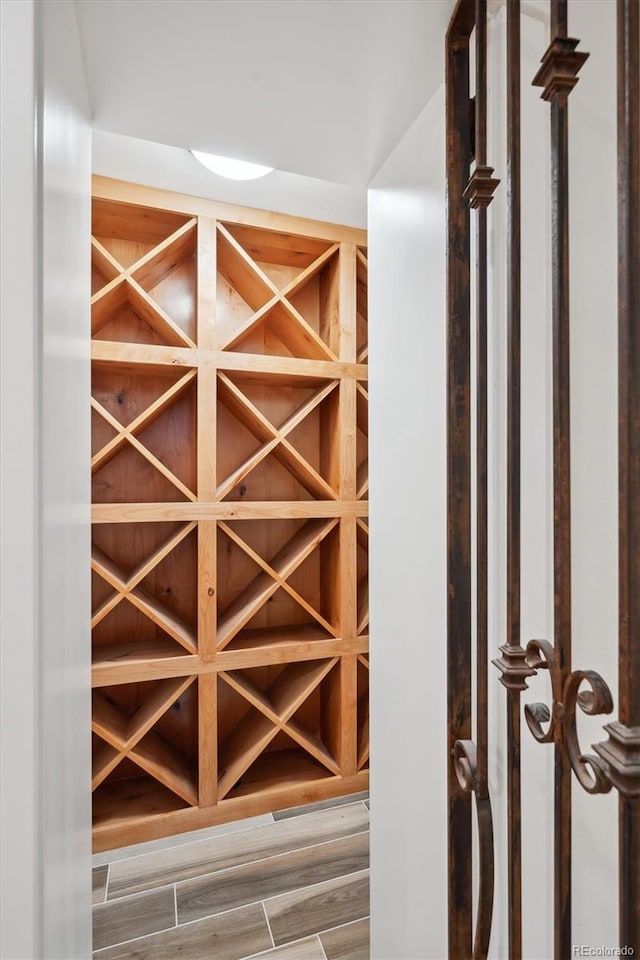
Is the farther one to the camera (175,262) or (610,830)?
(175,262)

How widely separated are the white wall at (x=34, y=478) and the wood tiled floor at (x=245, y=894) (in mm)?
1022

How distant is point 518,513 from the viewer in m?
0.56

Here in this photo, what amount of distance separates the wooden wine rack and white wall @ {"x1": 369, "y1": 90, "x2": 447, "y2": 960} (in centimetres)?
86

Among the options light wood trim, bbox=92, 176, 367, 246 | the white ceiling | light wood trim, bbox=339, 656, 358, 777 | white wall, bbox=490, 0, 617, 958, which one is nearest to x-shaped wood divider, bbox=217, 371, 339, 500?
light wood trim, bbox=92, 176, 367, 246

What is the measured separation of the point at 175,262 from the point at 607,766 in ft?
6.74

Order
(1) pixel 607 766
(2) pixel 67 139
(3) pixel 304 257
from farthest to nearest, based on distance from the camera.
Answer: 1. (3) pixel 304 257
2. (2) pixel 67 139
3. (1) pixel 607 766

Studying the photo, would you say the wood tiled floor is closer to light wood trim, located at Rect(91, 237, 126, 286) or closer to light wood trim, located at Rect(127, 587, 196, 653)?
light wood trim, located at Rect(127, 587, 196, 653)

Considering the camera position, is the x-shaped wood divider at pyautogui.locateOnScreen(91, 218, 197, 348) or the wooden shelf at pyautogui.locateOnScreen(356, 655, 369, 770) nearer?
the x-shaped wood divider at pyautogui.locateOnScreen(91, 218, 197, 348)

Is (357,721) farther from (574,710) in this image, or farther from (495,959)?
(574,710)

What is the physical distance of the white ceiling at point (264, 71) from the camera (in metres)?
0.70

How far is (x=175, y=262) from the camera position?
200cm

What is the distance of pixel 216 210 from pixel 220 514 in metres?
1.06

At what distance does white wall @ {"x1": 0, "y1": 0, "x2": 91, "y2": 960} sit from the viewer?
1.49 ft

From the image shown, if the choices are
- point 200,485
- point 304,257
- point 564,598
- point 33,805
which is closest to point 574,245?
point 564,598
